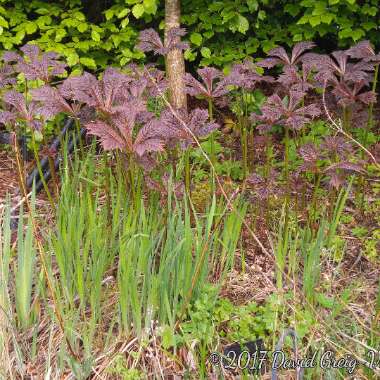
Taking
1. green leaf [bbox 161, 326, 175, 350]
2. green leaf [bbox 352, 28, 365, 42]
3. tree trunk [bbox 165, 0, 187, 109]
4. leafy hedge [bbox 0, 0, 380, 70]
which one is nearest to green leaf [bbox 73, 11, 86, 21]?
leafy hedge [bbox 0, 0, 380, 70]

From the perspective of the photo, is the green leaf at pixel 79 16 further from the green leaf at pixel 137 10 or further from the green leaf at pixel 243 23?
the green leaf at pixel 243 23

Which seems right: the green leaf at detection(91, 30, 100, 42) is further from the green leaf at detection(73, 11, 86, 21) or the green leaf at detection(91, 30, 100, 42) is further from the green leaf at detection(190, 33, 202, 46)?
the green leaf at detection(190, 33, 202, 46)

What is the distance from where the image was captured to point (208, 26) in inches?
153

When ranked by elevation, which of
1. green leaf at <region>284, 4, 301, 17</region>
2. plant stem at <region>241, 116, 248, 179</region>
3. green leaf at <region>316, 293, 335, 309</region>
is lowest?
green leaf at <region>316, 293, 335, 309</region>

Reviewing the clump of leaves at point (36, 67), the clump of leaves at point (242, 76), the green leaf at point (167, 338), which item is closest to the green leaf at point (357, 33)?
the clump of leaves at point (242, 76)

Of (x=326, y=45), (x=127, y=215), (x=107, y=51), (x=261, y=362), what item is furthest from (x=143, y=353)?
(x=326, y=45)

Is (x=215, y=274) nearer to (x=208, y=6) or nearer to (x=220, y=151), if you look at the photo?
(x=220, y=151)

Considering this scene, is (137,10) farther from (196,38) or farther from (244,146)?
(244,146)

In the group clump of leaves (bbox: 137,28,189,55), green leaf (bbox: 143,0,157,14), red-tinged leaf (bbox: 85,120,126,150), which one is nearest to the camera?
red-tinged leaf (bbox: 85,120,126,150)

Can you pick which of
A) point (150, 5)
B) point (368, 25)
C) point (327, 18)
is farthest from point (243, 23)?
point (368, 25)

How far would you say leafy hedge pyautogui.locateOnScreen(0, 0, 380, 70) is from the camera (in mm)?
3648

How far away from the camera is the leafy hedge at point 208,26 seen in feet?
12.0

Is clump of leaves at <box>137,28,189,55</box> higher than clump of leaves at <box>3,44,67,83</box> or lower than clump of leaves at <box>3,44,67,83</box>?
higher

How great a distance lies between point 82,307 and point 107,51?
2.40m
